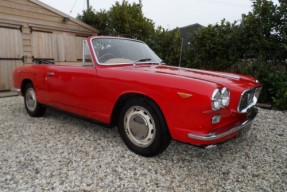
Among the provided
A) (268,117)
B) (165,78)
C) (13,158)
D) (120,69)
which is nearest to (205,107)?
(165,78)

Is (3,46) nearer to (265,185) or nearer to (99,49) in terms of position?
(99,49)

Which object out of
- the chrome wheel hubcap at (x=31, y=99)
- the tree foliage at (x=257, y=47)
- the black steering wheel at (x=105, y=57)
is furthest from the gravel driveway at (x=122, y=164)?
the tree foliage at (x=257, y=47)

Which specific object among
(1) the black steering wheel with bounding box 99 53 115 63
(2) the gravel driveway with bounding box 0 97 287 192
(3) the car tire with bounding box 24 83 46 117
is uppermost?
(1) the black steering wheel with bounding box 99 53 115 63

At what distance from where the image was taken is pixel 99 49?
381 cm

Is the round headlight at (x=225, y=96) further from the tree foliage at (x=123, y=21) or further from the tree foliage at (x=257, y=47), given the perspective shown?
the tree foliage at (x=123, y=21)

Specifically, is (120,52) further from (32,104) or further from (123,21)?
(123,21)

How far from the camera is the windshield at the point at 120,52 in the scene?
12.3ft

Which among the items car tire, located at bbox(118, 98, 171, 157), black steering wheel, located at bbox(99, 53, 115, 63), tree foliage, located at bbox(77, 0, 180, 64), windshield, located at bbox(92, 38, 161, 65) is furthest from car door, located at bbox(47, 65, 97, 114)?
tree foliage, located at bbox(77, 0, 180, 64)

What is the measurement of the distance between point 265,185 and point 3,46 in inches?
324

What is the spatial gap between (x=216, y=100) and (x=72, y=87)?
2213mm

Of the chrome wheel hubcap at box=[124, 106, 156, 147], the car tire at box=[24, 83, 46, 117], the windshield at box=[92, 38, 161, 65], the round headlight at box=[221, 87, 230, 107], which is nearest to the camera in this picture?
the round headlight at box=[221, 87, 230, 107]

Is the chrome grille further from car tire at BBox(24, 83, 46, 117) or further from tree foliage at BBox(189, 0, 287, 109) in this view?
car tire at BBox(24, 83, 46, 117)

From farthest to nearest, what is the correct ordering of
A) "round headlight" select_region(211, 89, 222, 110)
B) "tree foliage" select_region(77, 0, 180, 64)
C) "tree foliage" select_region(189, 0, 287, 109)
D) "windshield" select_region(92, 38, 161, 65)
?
1. "tree foliage" select_region(77, 0, 180, 64)
2. "tree foliage" select_region(189, 0, 287, 109)
3. "windshield" select_region(92, 38, 161, 65)
4. "round headlight" select_region(211, 89, 222, 110)

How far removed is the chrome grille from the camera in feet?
9.70
